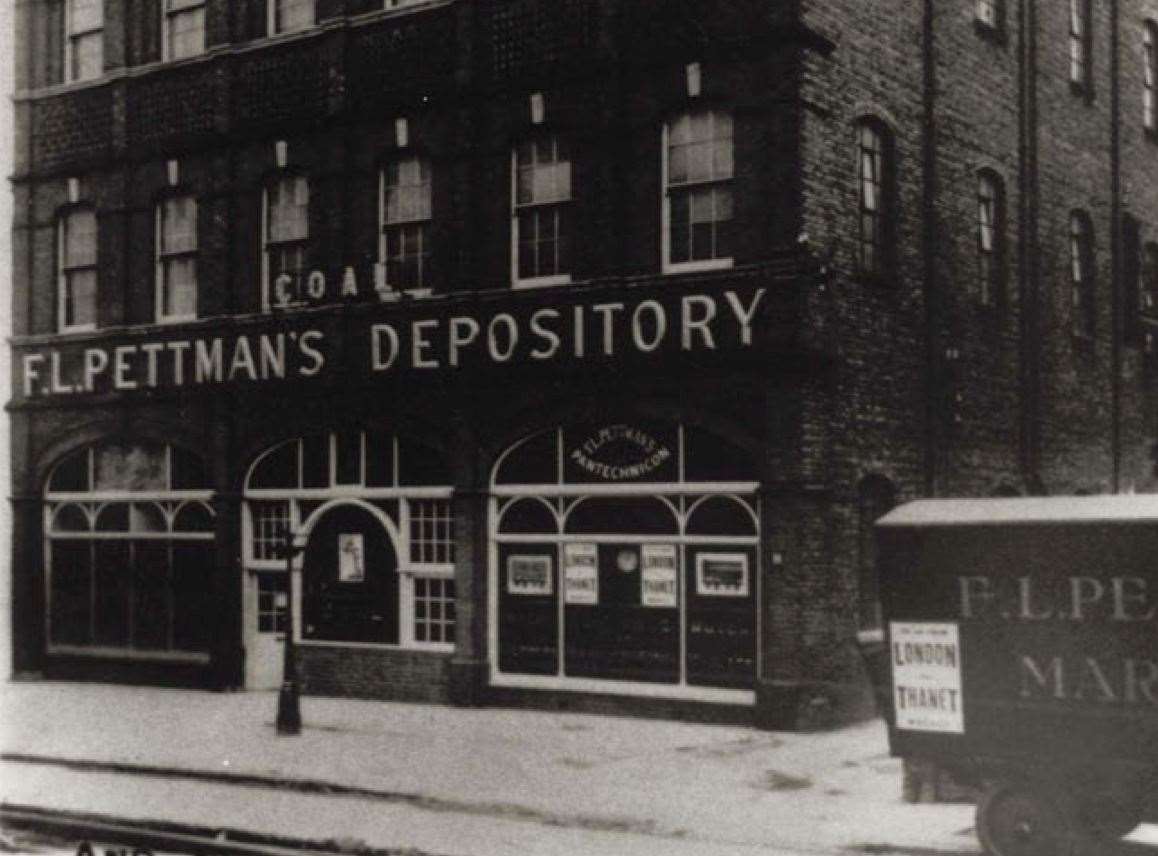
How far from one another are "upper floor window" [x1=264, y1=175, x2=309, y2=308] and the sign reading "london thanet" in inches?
26.9

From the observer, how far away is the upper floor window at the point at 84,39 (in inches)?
849

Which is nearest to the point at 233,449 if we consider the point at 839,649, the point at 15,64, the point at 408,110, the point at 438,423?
the point at 438,423

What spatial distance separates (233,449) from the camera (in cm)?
2027

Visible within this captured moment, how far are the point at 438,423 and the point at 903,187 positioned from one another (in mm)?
6151

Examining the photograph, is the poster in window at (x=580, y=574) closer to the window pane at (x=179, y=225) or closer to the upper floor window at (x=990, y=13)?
the window pane at (x=179, y=225)

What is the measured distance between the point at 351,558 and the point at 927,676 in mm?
10603

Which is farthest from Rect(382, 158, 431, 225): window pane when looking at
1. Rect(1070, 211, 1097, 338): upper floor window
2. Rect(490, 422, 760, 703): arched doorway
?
Rect(1070, 211, 1097, 338): upper floor window

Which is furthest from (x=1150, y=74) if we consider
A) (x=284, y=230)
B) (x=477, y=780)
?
(x=477, y=780)

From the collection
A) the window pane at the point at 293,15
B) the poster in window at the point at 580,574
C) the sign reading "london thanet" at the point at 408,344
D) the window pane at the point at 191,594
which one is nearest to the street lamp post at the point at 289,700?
the poster in window at the point at 580,574

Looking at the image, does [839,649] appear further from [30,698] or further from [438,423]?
[30,698]

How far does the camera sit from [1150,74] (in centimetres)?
2584

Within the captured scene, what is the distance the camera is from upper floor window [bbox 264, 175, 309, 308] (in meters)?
19.9

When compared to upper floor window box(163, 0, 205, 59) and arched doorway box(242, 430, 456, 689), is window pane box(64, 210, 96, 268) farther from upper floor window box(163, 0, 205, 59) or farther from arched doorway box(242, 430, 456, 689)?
arched doorway box(242, 430, 456, 689)

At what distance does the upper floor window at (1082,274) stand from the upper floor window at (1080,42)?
6.92 ft
